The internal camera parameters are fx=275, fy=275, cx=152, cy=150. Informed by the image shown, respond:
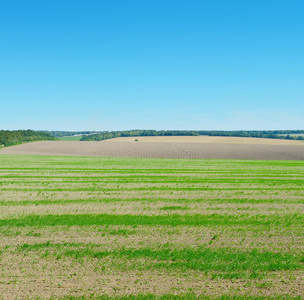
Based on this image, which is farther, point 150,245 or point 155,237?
point 155,237

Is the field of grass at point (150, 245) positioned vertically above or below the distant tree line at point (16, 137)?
below

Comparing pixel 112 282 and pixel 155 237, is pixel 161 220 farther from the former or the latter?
pixel 112 282

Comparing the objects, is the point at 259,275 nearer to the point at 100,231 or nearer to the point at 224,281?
the point at 224,281

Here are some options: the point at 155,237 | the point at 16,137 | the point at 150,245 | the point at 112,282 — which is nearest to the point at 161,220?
the point at 155,237

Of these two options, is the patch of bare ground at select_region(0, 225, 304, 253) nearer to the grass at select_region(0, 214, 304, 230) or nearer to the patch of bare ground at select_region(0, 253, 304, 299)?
the grass at select_region(0, 214, 304, 230)

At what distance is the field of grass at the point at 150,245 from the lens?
25.1 feet

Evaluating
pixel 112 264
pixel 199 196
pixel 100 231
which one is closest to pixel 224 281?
pixel 112 264

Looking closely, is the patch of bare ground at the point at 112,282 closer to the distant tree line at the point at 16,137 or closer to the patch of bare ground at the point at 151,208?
the patch of bare ground at the point at 151,208

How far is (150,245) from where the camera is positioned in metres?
10.3

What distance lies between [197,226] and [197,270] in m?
4.12

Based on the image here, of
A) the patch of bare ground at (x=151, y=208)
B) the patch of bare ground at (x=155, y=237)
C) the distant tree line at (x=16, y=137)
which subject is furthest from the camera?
the distant tree line at (x=16, y=137)

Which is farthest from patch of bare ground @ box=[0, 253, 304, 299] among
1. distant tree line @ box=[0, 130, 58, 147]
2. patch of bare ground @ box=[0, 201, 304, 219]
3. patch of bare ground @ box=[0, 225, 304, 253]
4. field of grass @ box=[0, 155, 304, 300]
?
distant tree line @ box=[0, 130, 58, 147]

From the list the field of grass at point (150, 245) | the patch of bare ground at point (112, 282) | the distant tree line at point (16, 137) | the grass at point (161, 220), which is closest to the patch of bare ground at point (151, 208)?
the field of grass at point (150, 245)

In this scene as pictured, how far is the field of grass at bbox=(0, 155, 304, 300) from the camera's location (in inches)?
301
